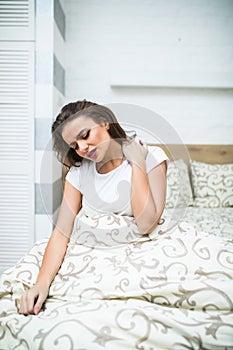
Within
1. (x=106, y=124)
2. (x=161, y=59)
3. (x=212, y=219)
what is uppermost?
(x=161, y=59)

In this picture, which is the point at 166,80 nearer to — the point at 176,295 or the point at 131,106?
the point at 131,106

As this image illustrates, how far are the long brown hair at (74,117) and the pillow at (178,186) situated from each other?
4.52 ft

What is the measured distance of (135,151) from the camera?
1339mm

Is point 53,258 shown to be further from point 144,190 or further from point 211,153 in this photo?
point 211,153

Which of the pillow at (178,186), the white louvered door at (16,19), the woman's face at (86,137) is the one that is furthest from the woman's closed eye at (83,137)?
the white louvered door at (16,19)

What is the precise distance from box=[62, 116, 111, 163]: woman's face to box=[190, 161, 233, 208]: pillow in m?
1.67

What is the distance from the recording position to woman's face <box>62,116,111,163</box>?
127 centimetres

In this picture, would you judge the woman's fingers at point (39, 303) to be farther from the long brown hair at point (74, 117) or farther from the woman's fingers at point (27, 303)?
the long brown hair at point (74, 117)

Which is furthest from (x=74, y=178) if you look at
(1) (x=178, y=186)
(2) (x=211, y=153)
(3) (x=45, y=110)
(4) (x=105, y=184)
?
(2) (x=211, y=153)

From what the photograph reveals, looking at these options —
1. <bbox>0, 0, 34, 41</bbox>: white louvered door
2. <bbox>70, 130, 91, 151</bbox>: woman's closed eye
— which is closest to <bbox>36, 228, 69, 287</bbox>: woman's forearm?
<bbox>70, 130, 91, 151</bbox>: woman's closed eye

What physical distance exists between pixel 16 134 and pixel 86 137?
1.59 m

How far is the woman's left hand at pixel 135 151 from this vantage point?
4.27 ft

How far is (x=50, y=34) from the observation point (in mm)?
2635

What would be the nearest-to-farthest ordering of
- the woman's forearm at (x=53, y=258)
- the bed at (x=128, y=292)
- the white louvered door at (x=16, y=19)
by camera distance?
the bed at (x=128, y=292) → the woman's forearm at (x=53, y=258) → the white louvered door at (x=16, y=19)
